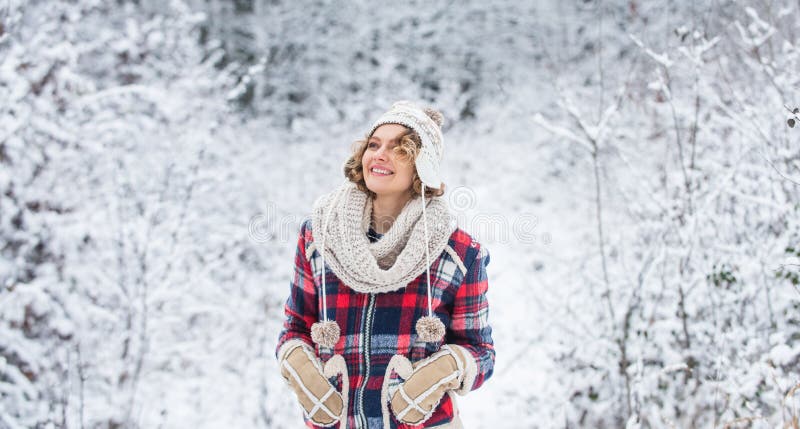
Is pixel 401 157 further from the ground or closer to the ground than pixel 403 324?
further from the ground

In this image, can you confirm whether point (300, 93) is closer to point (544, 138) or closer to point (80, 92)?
point (544, 138)

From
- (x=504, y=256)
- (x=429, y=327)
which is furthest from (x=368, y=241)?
(x=504, y=256)

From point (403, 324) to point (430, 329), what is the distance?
0.11m

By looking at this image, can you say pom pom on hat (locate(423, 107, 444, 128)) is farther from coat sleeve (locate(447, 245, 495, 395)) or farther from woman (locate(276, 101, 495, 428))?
coat sleeve (locate(447, 245, 495, 395))

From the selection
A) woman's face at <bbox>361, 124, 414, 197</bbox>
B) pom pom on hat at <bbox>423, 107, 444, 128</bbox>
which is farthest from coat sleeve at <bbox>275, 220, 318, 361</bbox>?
pom pom on hat at <bbox>423, 107, 444, 128</bbox>

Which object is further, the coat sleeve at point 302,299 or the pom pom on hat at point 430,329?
the coat sleeve at point 302,299

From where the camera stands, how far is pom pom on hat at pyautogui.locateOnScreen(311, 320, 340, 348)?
50.4 inches

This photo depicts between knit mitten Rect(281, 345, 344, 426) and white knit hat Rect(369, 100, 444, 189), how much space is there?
0.59 metres

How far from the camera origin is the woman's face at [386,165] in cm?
133

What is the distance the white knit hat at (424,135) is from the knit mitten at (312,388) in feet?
1.93

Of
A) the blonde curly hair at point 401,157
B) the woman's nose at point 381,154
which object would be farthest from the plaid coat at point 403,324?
the woman's nose at point 381,154

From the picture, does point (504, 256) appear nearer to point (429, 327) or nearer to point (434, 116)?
point (434, 116)

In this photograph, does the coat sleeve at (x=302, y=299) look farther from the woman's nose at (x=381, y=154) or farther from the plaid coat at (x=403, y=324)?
the woman's nose at (x=381, y=154)

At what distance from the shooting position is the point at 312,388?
4.18 ft
